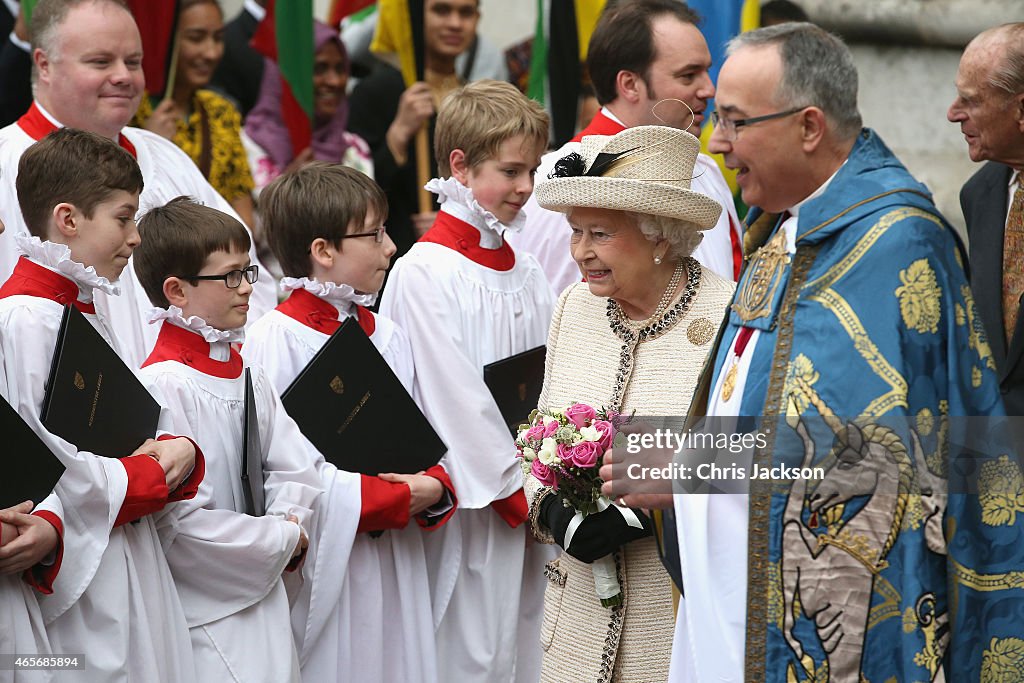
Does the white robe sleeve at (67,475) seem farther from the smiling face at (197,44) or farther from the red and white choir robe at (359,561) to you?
the smiling face at (197,44)

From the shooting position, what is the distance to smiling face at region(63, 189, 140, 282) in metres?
4.21

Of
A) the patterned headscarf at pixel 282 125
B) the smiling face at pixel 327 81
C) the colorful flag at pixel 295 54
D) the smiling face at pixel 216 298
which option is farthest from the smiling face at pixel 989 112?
the smiling face at pixel 327 81

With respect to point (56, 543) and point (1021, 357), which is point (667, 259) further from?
point (56, 543)

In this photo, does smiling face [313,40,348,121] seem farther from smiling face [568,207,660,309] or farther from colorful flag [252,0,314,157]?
smiling face [568,207,660,309]

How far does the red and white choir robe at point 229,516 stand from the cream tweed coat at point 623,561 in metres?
0.81

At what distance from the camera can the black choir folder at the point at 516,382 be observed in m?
5.16

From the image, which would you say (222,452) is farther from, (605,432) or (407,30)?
(407,30)

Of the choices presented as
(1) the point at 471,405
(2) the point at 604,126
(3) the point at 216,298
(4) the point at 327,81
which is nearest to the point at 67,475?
(3) the point at 216,298

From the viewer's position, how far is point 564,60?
8.49 meters

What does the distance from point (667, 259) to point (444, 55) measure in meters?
4.22

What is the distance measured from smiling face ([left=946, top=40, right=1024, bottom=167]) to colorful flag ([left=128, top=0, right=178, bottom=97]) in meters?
4.02

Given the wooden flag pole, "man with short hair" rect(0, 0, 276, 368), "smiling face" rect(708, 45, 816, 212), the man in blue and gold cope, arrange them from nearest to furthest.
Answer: the man in blue and gold cope → "smiling face" rect(708, 45, 816, 212) → "man with short hair" rect(0, 0, 276, 368) → the wooden flag pole

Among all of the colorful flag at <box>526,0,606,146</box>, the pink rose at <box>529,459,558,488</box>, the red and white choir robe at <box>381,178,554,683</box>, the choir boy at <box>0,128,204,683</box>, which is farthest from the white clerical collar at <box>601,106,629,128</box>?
the pink rose at <box>529,459,558,488</box>

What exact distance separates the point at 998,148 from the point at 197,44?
13.9 feet
